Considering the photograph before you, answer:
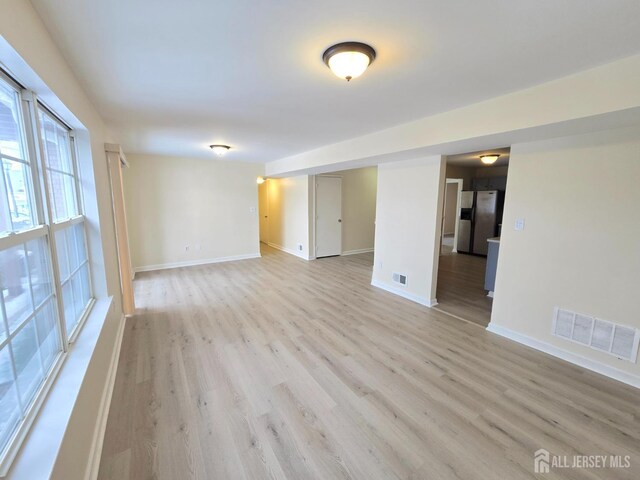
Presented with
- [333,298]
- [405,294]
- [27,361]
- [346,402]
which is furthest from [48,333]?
[405,294]

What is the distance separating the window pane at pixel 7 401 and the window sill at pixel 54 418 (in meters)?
0.06

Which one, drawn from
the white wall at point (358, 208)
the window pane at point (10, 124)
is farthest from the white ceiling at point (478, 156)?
the window pane at point (10, 124)

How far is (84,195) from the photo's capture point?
2348 millimetres

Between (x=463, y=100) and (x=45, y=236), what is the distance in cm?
Result: 321

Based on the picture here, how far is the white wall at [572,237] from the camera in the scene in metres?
2.19

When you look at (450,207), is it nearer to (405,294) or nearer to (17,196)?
(405,294)

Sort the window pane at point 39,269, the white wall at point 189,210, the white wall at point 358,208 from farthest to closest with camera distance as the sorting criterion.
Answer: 1. the white wall at point 358,208
2. the white wall at point 189,210
3. the window pane at point 39,269

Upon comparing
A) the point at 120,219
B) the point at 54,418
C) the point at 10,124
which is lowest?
the point at 54,418

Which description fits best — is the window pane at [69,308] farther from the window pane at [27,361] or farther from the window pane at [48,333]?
the window pane at [27,361]

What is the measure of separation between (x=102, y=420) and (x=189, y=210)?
4.76 meters

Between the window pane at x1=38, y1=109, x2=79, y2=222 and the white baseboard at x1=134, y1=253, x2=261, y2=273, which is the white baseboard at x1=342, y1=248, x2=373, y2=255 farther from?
the window pane at x1=38, y1=109, x2=79, y2=222

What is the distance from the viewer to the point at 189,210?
5.90m

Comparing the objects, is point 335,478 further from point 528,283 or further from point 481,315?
point 481,315

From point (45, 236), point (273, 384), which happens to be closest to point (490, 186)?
point (273, 384)
